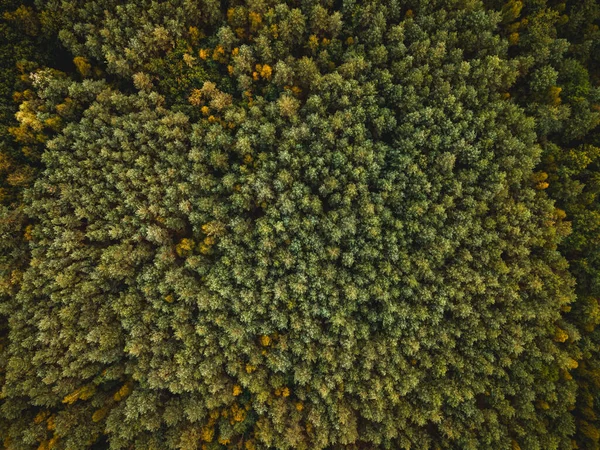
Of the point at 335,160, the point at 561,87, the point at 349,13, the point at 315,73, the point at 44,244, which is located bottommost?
the point at 44,244

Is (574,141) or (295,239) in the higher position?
(574,141)

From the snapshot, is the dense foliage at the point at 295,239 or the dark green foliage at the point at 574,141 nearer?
the dense foliage at the point at 295,239

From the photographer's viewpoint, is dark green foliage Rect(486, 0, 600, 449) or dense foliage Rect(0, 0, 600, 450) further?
dark green foliage Rect(486, 0, 600, 449)

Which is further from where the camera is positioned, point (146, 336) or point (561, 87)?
point (561, 87)

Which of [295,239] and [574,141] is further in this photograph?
[574,141]

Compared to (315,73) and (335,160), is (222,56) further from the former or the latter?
(335,160)

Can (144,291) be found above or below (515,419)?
above

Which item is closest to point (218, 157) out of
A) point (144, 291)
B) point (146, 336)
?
point (144, 291)
